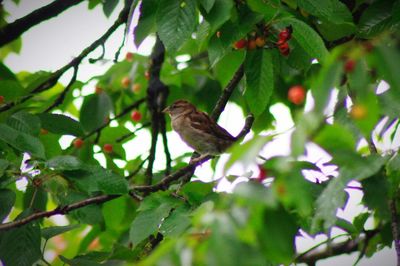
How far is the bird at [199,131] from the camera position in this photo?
6535mm

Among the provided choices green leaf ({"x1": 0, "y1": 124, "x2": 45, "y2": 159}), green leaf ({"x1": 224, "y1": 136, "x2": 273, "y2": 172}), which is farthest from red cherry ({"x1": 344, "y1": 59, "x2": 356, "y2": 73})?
green leaf ({"x1": 0, "y1": 124, "x2": 45, "y2": 159})

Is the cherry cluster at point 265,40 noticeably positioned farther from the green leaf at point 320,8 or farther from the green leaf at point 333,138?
the green leaf at point 333,138

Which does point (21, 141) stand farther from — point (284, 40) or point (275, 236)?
point (275, 236)

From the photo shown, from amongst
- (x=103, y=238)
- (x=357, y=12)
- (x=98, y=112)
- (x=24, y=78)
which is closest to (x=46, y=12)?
(x=98, y=112)

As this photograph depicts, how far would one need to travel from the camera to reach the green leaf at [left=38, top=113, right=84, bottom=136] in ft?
15.1

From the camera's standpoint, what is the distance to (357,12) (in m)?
5.24

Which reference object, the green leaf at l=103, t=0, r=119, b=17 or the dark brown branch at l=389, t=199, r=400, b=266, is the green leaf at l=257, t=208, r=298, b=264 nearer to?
the dark brown branch at l=389, t=199, r=400, b=266

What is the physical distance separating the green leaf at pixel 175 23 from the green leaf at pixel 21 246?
1.51 m

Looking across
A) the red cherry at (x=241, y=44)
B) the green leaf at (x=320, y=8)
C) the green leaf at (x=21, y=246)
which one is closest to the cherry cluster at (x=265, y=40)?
the red cherry at (x=241, y=44)

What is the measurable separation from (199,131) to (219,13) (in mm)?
3220

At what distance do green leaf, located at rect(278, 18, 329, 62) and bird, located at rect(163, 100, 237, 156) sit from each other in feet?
9.08

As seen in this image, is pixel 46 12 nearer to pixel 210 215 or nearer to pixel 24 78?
pixel 24 78

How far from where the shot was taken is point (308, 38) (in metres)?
3.63

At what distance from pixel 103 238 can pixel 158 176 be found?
2.79ft
